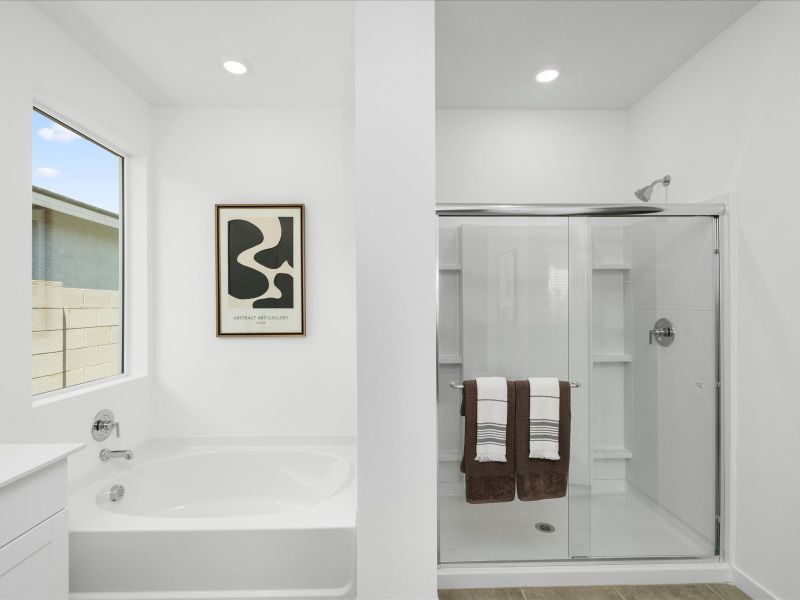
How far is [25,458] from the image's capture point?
127 cm

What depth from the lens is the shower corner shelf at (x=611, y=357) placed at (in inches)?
77.6

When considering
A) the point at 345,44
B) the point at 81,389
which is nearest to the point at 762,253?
the point at 345,44

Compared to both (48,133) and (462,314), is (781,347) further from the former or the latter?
(48,133)

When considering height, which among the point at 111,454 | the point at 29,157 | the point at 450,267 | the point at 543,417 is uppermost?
the point at 29,157

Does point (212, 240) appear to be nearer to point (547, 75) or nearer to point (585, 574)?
point (547, 75)

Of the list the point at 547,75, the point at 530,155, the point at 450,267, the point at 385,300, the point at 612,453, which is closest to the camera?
the point at 385,300

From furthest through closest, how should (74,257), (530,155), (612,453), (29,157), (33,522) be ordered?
(530,155)
(74,257)
(612,453)
(29,157)
(33,522)

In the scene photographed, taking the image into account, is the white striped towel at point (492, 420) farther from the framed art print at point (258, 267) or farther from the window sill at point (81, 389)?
the window sill at point (81, 389)

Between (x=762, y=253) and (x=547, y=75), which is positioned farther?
(x=547, y=75)

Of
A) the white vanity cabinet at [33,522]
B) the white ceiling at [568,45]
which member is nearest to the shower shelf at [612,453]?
the white ceiling at [568,45]

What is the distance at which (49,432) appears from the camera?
6.08ft

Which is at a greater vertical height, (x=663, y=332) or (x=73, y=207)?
(x=73, y=207)

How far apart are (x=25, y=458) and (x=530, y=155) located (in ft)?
9.45

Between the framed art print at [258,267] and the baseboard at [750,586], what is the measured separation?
2.45m
